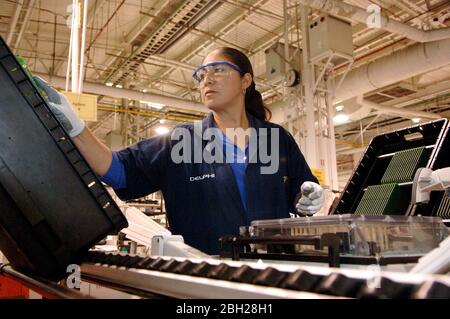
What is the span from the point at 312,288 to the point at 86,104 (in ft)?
5.01

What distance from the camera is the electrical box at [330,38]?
4676 mm

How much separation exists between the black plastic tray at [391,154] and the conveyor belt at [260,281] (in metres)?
1.10

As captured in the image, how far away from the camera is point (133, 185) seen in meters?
1.48

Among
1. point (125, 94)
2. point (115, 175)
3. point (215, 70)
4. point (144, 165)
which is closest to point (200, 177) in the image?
point (144, 165)

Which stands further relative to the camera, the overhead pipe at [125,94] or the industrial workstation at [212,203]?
the overhead pipe at [125,94]

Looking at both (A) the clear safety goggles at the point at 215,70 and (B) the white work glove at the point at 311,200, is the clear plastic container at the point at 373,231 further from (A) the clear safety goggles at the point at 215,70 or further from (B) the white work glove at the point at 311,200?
(A) the clear safety goggles at the point at 215,70

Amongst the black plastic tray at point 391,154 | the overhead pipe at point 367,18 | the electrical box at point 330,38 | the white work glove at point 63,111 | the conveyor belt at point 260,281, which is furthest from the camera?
the electrical box at point 330,38

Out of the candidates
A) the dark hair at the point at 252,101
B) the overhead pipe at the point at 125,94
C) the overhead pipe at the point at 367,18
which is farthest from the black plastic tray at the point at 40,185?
the overhead pipe at the point at 125,94

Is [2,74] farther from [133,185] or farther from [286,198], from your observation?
[286,198]

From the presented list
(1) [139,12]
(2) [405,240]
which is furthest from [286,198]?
(1) [139,12]

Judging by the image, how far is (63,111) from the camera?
3.76ft

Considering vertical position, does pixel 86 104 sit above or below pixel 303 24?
below

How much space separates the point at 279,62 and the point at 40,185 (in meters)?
4.77

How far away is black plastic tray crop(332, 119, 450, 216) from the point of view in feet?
4.91
